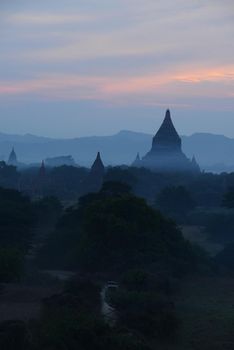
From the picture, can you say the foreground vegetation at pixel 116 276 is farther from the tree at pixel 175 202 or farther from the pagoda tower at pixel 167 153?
the pagoda tower at pixel 167 153

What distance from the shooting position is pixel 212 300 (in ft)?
57.4

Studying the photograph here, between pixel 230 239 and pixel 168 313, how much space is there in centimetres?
1819

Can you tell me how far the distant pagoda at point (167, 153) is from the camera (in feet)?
216

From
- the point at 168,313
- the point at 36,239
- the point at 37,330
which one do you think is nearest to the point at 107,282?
the point at 168,313

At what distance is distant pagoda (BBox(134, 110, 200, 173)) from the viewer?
2586 inches

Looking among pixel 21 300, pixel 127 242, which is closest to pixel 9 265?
pixel 21 300

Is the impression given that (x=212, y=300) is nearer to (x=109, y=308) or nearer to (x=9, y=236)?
(x=109, y=308)

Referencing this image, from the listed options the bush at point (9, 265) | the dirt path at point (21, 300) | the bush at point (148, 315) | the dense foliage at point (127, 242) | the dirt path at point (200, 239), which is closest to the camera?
the bush at point (148, 315)

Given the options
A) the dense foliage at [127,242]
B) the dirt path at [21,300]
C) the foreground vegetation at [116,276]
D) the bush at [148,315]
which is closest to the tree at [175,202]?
the foreground vegetation at [116,276]

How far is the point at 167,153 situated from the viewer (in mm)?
66688

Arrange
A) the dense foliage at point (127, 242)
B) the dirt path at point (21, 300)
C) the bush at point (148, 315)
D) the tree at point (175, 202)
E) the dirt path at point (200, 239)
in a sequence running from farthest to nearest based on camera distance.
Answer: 1. the tree at point (175, 202)
2. the dirt path at point (200, 239)
3. the dense foliage at point (127, 242)
4. the dirt path at point (21, 300)
5. the bush at point (148, 315)

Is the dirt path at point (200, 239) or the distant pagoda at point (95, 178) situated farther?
the distant pagoda at point (95, 178)

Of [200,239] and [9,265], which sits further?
[200,239]

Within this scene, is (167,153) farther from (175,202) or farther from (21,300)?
(21,300)
